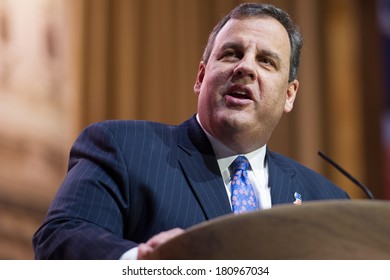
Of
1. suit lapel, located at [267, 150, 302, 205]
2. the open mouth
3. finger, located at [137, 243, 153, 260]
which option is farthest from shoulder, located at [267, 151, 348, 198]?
finger, located at [137, 243, 153, 260]

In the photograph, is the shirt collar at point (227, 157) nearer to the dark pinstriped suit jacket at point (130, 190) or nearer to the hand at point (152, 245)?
the dark pinstriped suit jacket at point (130, 190)

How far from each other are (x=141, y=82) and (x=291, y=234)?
284 cm

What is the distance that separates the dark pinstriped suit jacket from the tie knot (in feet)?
0.24

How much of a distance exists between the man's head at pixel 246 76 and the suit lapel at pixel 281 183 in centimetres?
9

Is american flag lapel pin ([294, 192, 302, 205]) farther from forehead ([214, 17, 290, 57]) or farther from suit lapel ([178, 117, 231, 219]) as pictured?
forehead ([214, 17, 290, 57])

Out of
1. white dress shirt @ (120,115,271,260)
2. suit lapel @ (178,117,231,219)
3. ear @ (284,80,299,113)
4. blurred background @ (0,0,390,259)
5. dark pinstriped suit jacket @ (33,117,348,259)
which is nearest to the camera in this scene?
dark pinstriped suit jacket @ (33,117,348,259)

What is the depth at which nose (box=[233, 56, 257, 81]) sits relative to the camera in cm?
193

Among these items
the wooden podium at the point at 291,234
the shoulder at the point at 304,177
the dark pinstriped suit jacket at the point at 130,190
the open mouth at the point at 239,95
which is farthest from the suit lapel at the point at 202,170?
the wooden podium at the point at 291,234

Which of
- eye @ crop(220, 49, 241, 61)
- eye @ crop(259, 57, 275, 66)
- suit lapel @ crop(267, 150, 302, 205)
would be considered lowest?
suit lapel @ crop(267, 150, 302, 205)

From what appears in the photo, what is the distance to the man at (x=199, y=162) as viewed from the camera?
5.08 ft

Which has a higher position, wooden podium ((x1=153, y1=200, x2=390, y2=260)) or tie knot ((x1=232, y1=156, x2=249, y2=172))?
wooden podium ((x1=153, y1=200, x2=390, y2=260))

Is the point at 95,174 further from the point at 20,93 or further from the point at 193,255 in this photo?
the point at 20,93

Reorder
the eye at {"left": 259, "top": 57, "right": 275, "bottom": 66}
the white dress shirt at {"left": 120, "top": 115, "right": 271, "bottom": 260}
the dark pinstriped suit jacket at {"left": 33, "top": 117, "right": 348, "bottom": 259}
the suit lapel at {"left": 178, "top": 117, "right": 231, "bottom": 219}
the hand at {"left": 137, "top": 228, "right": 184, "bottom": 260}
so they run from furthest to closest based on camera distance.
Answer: the eye at {"left": 259, "top": 57, "right": 275, "bottom": 66} < the white dress shirt at {"left": 120, "top": 115, "right": 271, "bottom": 260} < the suit lapel at {"left": 178, "top": 117, "right": 231, "bottom": 219} < the dark pinstriped suit jacket at {"left": 33, "top": 117, "right": 348, "bottom": 259} < the hand at {"left": 137, "top": 228, "right": 184, "bottom": 260}
